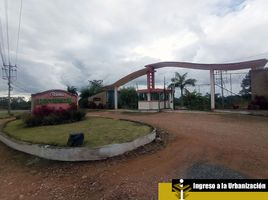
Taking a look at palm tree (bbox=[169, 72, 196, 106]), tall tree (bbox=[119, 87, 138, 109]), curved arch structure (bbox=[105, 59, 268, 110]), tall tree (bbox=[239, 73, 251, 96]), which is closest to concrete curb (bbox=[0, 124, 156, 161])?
curved arch structure (bbox=[105, 59, 268, 110])

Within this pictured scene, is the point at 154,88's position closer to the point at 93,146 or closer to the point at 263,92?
the point at 263,92

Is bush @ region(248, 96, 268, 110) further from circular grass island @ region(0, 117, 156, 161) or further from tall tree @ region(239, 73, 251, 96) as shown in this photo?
circular grass island @ region(0, 117, 156, 161)

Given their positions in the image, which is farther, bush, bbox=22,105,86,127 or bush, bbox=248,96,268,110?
bush, bbox=248,96,268,110

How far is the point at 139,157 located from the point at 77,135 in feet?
7.32

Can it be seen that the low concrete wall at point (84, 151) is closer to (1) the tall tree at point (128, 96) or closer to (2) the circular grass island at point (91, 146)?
(2) the circular grass island at point (91, 146)

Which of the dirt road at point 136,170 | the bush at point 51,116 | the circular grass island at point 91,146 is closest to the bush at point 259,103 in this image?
the dirt road at point 136,170

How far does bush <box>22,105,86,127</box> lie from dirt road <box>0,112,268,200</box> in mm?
5323

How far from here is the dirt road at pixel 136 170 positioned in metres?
5.29

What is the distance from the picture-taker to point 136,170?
20.2 feet

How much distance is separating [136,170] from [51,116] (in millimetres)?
9574

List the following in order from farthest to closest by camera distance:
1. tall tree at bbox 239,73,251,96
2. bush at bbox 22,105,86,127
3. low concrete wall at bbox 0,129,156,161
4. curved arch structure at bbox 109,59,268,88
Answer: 1. tall tree at bbox 239,73,251,96
2. curved arch structure at bbox 109,59,268,88
3. bush at bbox 22,105,86,127
4. low concrete wall at bbox 0,129,156,161

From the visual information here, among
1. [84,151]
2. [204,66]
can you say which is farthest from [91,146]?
[204,66]

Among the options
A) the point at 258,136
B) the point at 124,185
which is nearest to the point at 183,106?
the point at 258,136

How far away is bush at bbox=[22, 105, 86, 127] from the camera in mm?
13656
